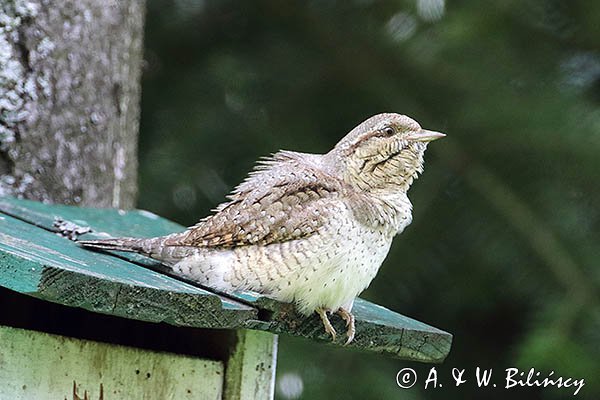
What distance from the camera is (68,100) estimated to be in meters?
3.26

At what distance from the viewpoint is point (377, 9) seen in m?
4.30

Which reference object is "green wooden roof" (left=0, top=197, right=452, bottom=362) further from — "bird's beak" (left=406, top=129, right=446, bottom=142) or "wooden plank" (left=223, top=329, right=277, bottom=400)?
"bird's beak" (left=406, top=129, right=446, bottom=142)

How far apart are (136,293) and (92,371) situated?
409mm

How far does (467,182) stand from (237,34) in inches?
44.5

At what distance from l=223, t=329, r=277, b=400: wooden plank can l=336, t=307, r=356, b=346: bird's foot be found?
23 centimetres

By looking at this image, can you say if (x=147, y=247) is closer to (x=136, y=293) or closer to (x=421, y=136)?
(x=136, y=293)

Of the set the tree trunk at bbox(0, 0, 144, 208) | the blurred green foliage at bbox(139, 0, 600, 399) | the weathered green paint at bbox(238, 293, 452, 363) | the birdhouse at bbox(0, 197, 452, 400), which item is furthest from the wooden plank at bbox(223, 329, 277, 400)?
the blurred green foliage at bbox(139, 0, 600, 399)

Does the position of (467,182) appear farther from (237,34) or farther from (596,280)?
(237,34)

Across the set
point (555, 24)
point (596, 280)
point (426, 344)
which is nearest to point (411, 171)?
point (426, 344)

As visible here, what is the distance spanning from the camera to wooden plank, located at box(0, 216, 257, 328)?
1919 mm

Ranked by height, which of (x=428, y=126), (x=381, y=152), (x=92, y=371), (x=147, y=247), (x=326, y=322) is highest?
(x=428, y=126)

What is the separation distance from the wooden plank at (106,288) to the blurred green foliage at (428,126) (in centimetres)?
192

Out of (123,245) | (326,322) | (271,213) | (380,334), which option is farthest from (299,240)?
(123,245)

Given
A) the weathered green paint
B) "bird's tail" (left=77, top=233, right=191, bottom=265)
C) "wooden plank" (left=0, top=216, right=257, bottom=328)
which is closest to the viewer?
"wooden plank" (left=0, top=216, right=257, bottom=328)
